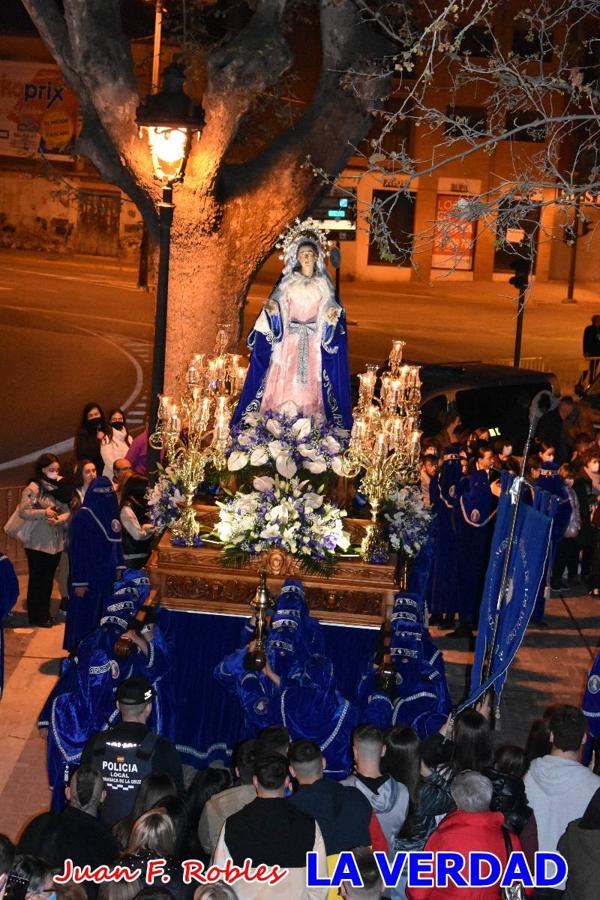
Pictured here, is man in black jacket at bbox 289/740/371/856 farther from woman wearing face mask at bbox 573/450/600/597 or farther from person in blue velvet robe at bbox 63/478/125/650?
woman wearing face mask at bbox 573/450/600/597

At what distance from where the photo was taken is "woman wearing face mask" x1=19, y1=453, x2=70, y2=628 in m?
12.6

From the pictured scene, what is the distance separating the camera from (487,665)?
386 inches

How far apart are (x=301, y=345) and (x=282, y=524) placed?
1.73m

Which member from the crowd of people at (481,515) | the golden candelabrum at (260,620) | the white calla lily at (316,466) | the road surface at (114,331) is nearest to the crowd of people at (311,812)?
the golden candelabrum at (260,620)

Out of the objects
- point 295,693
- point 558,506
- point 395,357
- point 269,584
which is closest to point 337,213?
point 558,506

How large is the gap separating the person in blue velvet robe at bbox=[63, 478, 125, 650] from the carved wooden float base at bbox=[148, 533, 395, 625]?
99 centimetres

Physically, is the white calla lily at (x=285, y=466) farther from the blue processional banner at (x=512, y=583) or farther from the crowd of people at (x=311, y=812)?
the crowd of people at (x=311, y=812)

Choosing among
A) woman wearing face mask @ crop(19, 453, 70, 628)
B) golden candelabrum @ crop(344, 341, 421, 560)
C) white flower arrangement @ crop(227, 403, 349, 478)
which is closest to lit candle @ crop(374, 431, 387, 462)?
golden candelabrum @ crop(344, 341, 421, 560)

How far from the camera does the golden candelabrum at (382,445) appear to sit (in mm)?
11609

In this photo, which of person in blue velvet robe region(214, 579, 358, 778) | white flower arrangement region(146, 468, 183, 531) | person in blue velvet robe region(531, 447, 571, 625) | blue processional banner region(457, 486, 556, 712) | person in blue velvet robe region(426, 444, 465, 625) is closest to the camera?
blue processional banner region(457, 486, 556, 712)

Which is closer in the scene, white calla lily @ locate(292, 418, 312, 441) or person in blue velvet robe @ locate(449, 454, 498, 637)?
white calla lily @ locate(292, 418, 312, 441)

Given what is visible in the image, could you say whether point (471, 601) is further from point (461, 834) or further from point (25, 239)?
→ point (25, 239)

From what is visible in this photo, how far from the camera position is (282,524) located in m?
11.2

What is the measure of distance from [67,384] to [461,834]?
19.8 metres
